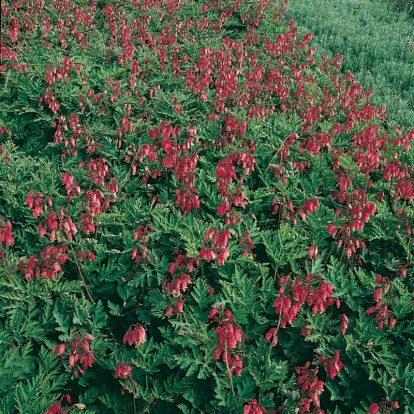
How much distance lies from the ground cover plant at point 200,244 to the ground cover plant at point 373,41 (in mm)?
1852

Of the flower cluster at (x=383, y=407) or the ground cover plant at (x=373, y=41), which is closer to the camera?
the flower cluster at (x=383, y=407)

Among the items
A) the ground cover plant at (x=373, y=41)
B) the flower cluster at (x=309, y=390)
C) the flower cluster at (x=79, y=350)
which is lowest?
the flower cluster at (x=79, y=350)

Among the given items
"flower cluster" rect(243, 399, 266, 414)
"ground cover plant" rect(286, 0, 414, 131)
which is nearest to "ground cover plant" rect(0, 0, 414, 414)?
"flower cluster" rect(243, 399, 266, 414)

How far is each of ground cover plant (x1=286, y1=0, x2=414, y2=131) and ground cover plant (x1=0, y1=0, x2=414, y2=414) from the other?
1.85 metres

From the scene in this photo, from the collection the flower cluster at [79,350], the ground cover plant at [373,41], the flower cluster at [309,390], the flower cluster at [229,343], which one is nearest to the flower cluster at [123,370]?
the flower cluster at [79,350]

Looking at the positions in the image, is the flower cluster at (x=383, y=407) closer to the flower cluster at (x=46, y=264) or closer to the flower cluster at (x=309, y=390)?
the flower cluster at (x=309, y=390)

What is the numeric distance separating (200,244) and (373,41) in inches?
338

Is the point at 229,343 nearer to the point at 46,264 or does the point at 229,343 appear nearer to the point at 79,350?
the point at 79,350

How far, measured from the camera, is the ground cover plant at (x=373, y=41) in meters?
9.22

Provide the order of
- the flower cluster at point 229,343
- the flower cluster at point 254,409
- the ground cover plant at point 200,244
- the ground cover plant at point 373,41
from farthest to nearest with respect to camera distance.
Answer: the ground cover plant at point 373,41, the ground cover plant at point 200,244, the flower cluster at point 229,343, the flower cluster at point 254,409

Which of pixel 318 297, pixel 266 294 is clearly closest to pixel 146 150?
pixel 266 294

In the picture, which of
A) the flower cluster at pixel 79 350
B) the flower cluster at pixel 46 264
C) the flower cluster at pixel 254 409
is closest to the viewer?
the flower cluster at pixel 254 409

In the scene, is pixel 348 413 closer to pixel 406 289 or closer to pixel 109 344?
pixel 406 289

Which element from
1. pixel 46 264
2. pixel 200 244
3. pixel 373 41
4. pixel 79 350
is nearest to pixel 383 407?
pixel 200 244
